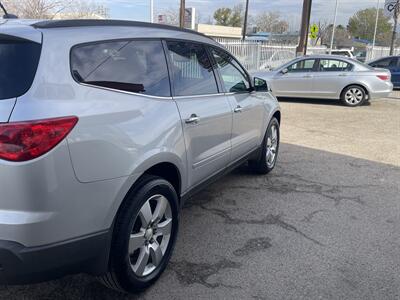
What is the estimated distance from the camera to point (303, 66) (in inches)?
504

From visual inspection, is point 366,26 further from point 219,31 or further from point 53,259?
point 53,259

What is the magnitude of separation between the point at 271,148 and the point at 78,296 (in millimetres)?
3484

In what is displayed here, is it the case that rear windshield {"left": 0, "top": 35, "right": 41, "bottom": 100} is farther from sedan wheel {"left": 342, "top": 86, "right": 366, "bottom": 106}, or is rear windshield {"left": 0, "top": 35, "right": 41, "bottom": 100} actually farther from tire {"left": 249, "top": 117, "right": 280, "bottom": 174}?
sedan wheel {"left": 342, "top": 86, "right": 366, "bottom": 106}

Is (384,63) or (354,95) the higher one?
(384,63)

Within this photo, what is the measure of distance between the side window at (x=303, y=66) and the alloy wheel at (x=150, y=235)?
10.7 meters

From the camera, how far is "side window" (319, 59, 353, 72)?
1226 centimetres

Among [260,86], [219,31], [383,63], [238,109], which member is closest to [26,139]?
[238,109]

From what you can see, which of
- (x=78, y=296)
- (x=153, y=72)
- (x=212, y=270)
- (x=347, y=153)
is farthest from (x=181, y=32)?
(x=347, y=153)

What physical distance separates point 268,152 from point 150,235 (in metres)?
2.95

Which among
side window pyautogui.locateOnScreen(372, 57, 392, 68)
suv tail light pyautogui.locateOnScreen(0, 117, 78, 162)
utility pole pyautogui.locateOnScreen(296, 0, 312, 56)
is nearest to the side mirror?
suv tail light pyautogui.locateOnScreen(0, 117, 78, 162)

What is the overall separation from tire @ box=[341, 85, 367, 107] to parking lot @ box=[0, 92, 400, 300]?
20.1 feet

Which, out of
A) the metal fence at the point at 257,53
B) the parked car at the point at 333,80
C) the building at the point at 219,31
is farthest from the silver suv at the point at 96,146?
the building at the point at 219,31

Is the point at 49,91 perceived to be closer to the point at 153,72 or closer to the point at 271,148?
the point at 153,72

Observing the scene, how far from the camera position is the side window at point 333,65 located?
12.3 m
